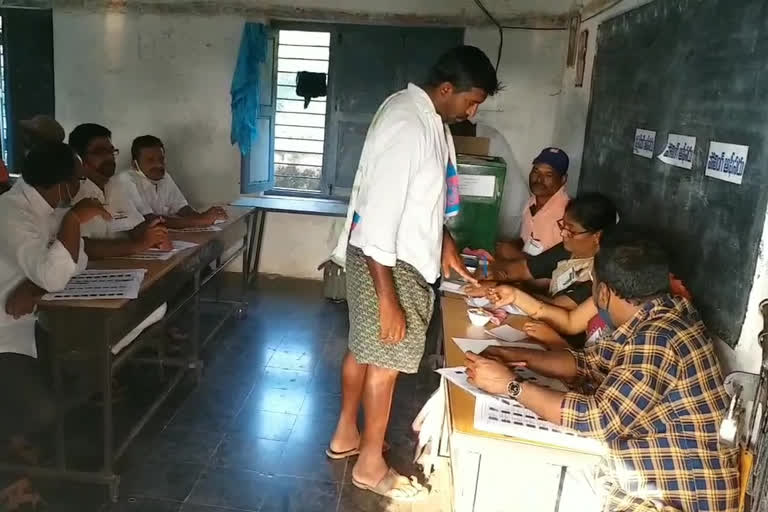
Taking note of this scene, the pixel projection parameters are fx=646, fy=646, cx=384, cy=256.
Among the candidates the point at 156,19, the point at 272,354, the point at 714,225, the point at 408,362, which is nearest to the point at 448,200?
the point at 408,362

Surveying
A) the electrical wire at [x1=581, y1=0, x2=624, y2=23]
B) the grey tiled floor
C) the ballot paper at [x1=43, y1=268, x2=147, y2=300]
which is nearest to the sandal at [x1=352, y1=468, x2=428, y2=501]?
the grey tiled floor

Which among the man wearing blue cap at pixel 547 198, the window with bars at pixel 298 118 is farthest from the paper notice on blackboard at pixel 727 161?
the window with bars at pixel 298 118

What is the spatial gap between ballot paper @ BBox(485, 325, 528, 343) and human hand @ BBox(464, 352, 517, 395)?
41 centimetres

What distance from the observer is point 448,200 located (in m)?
2.16

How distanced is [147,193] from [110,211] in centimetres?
51

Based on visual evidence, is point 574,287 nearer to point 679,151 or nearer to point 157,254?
point 679,151

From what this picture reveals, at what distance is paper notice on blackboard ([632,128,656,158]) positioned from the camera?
7.24 ft

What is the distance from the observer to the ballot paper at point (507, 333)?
6.39 feet

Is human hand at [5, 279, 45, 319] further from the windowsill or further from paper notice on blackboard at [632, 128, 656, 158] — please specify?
the windowsill

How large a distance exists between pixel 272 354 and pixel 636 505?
2.41 meters

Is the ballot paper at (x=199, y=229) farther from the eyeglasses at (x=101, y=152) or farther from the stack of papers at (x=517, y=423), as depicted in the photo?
the stack of papers at (x=517, y=423)

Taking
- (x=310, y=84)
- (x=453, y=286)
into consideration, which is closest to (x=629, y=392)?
(x=453, y=286)

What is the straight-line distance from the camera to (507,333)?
1.99 metres

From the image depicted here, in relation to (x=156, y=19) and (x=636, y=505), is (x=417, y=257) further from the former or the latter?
(x=156, y=19)
